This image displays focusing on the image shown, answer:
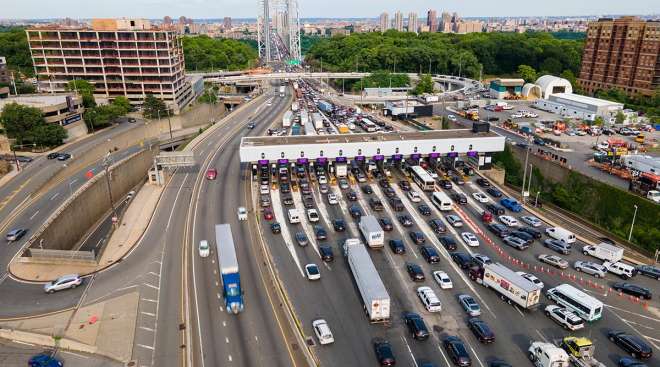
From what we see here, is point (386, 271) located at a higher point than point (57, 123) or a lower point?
lower

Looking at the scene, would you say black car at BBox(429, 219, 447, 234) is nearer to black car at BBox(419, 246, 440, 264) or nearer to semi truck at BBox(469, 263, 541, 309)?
black car at BBox(419, 246, 440, 264)

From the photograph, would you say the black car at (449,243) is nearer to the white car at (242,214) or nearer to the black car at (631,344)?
the black car at (631,344)

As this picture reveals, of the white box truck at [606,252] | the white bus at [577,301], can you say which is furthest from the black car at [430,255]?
the white box truck at [606,252]

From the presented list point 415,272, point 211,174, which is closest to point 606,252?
point 415,272

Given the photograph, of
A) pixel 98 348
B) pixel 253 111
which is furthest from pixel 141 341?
pixel 253 111

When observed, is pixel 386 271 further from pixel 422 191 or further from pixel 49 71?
pixel 49 71

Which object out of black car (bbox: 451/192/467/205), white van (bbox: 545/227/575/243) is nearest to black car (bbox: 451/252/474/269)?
white van (bbox: 545/227/575/243)
